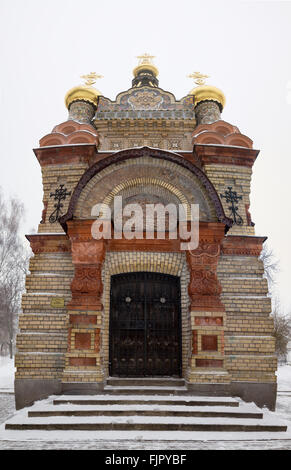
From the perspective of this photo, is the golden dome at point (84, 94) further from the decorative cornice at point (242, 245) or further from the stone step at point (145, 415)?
the stone step at point (145, 415)

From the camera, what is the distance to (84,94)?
9312mm

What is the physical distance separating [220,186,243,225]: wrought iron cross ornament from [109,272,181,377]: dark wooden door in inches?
71.5

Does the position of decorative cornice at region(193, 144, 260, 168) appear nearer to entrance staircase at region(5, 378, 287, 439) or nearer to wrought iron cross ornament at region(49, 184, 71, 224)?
wrought iron cross ornament at region(49, 184, 71, 224)

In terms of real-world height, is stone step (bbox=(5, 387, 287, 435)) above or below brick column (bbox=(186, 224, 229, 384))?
below

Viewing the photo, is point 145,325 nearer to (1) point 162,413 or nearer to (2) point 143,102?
(1) point 162,413

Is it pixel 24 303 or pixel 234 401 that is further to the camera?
pixel 24 303

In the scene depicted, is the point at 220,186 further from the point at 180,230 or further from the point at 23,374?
the point at 23,374

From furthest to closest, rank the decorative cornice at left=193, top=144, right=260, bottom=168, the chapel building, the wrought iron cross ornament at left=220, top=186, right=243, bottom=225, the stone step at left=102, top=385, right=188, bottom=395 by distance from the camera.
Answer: the decorative cornice at left=193, top=144, right=260, bottom=168 → the wrought iron cross ornament at left=220, top=186, right=243, bottom=225 → the chapel building → the stone step at left=102, top=385, right=188, bottom=395

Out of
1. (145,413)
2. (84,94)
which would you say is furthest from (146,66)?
(145,413)

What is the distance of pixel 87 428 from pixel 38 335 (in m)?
2.44

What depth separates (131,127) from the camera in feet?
28.2

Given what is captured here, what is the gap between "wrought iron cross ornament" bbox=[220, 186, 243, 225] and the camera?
7.14 m

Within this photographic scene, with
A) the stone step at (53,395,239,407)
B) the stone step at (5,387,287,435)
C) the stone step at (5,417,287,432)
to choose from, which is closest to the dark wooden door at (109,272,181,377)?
the stone step at (5,387,287,435)

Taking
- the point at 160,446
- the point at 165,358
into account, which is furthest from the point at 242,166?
the point at 160,446
